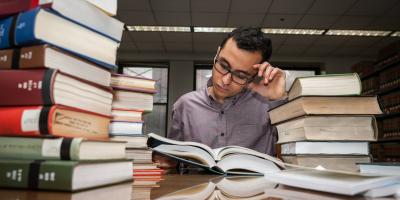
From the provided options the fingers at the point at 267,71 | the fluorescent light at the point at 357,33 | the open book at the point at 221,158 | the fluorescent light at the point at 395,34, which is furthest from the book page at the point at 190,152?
the fluorescent light at the point at 395,34

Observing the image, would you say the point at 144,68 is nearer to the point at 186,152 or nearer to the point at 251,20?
the point at 251,20

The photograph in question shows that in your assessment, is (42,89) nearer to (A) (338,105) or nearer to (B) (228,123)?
(A) (338,105)

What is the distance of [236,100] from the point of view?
1.87 m

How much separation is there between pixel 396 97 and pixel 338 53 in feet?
8.01

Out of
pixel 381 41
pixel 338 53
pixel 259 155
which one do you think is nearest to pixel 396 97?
pixel 381 41

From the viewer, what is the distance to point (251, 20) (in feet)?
16.7

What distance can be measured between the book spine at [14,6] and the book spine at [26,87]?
4.2 inches

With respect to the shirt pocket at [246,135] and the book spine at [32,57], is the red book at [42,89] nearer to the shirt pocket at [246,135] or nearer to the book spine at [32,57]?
the book spine at [32,57]

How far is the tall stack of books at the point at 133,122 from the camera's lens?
79 cm

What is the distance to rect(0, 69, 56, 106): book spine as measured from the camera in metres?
0.53

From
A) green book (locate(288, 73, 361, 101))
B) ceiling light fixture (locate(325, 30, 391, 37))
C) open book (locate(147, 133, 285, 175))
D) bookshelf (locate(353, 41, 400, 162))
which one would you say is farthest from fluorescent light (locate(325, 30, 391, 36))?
open book (locate(147, 133, 285, 175))

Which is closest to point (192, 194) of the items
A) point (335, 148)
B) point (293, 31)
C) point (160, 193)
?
point (160, 193)

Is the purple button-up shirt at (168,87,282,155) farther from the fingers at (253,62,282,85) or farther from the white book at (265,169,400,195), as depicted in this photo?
the white book at (265,169,400,195)

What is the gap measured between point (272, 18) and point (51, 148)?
4.80 metres
